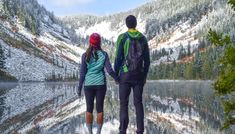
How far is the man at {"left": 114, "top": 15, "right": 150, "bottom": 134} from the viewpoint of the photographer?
14023mm

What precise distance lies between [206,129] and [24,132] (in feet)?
23.0

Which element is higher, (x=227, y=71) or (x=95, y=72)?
(x=95, y=72)

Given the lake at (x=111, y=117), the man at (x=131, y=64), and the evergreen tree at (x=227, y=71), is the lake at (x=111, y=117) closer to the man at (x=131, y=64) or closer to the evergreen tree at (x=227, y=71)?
the man at (x=131, y=64)

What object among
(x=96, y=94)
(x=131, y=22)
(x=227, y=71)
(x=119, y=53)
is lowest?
(x=96, y=94)

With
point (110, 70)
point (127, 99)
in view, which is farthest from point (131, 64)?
point (127, 99)

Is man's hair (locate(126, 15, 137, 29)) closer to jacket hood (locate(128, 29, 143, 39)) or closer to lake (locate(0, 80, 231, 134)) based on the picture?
jacket hood (locate(128, 29, 143, 39))

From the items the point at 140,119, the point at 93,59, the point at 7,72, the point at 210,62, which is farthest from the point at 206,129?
the point at 7,72

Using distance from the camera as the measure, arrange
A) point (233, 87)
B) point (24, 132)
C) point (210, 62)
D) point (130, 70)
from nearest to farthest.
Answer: point (233, 87) < point (130, 70) < point (24, 132) < point (210, 62)

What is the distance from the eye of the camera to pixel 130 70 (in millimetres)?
14039

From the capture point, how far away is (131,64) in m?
14.0

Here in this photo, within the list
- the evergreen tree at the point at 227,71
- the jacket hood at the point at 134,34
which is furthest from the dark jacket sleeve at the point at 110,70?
the evergreen tree at the point at 227,71

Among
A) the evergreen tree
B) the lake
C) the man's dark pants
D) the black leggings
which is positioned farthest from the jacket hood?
the lake

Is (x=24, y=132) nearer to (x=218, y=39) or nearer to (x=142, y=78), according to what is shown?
(x=142, y=78)

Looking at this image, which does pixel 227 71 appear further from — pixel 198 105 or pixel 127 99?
pixel 198 105
